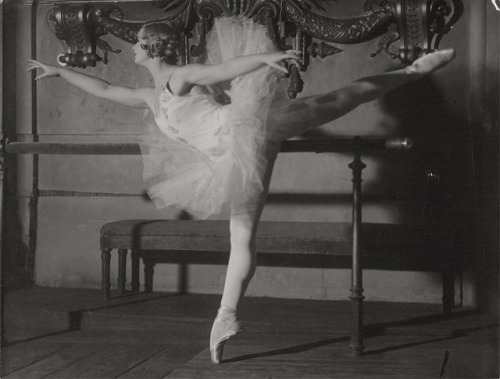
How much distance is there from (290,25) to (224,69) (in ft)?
7.36

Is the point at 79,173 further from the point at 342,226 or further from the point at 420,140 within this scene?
the point at 420,140

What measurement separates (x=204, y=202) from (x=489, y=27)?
270 centimetres

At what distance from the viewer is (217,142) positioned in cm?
351

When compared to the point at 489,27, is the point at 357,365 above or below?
below

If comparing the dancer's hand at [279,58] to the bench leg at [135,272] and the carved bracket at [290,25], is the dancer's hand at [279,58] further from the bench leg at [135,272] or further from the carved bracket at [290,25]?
the bench leg at [135,272]

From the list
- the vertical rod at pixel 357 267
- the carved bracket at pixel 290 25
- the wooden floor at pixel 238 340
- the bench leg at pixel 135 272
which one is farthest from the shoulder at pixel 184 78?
the bench leg at pixel 135 272

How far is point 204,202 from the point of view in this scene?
3502mm

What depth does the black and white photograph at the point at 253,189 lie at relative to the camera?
3.51 m

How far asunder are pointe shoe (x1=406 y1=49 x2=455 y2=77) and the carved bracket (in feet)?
4.65

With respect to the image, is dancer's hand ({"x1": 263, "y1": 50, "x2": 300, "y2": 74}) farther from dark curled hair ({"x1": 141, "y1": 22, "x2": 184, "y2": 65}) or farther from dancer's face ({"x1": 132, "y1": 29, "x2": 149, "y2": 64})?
dancer's face ({"x1": 132, "y1": 29, "x2": 149, "y2": 64})

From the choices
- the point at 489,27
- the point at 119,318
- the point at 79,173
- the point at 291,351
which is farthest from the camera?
the point at 79,173

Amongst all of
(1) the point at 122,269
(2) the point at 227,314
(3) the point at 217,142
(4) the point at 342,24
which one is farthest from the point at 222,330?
(4) the point at 342,24

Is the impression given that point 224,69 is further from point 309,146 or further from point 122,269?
point 122,269

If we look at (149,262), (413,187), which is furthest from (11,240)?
(413,187)
